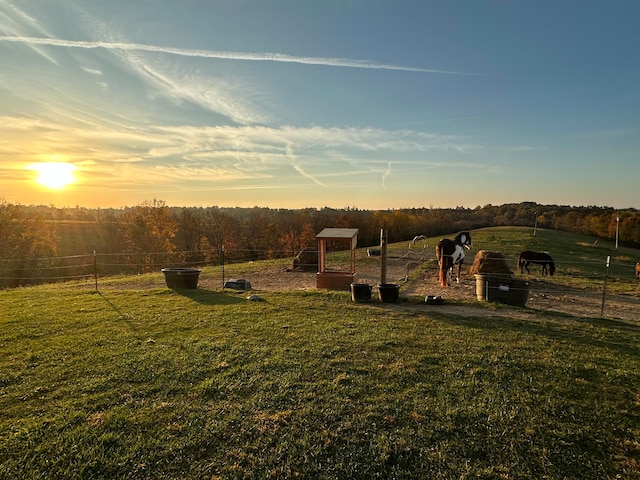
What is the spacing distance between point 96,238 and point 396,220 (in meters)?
40.9

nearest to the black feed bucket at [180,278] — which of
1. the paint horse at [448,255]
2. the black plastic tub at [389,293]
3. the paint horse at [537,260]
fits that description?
the black plastic tub at [389,293]

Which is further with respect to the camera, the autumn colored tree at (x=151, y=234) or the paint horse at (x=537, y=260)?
the autumn colored tree at (x=151, y=234)

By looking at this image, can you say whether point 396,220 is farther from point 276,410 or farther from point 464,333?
point 276,410

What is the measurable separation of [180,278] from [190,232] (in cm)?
3152

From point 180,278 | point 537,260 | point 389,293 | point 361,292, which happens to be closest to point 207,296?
point 180,278

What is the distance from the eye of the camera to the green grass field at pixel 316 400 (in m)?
2.97

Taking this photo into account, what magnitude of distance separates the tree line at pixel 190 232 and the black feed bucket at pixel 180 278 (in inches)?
532

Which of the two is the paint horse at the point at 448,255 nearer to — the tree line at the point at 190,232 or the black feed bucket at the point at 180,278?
the black feed bucket at the point at 180,278

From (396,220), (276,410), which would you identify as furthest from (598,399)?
(396,220)

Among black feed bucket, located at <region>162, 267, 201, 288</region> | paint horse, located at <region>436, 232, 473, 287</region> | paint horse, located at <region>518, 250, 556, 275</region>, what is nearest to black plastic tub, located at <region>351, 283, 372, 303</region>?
paint horse, located at <region>436, 232, 473, 287</region>

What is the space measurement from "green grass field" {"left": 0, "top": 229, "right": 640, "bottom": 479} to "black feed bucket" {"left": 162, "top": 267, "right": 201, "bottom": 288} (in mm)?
4036

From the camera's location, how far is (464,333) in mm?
6680

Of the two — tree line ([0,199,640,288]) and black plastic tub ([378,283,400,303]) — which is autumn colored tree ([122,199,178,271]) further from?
black plastic tub ([378,283,400,303])

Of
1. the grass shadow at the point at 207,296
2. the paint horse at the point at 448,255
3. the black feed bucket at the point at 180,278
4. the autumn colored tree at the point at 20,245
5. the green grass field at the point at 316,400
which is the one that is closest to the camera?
the green grass field at the point at 316,400
